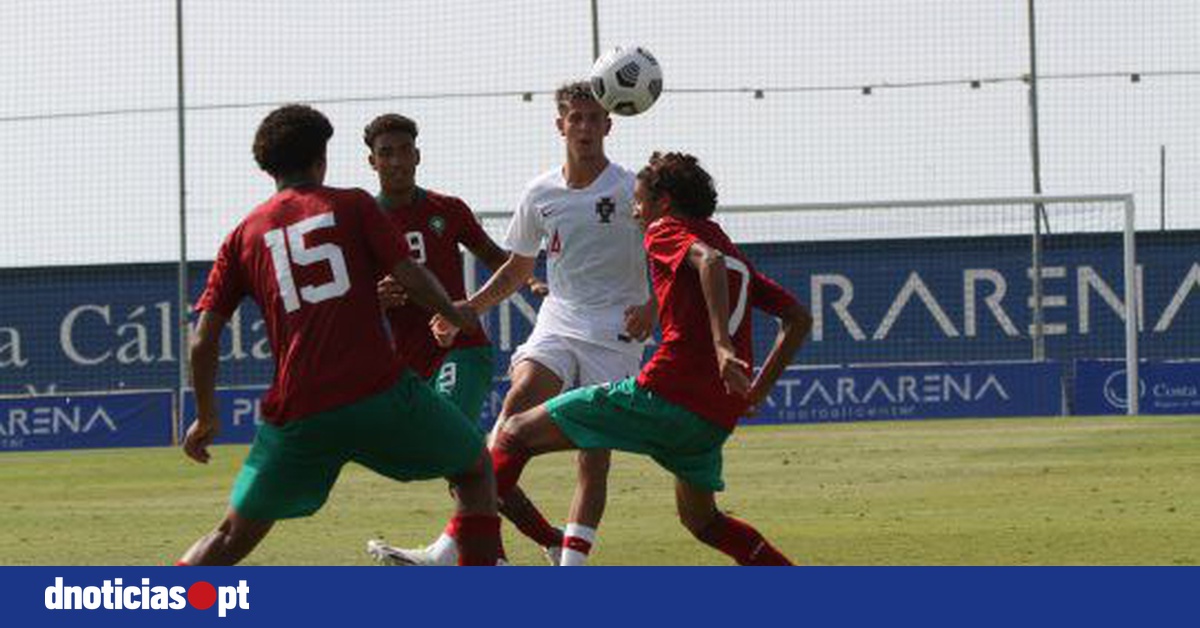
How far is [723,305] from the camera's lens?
9.87 metres

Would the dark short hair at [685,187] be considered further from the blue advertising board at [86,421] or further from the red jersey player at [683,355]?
the blue advertising board at [86,421]

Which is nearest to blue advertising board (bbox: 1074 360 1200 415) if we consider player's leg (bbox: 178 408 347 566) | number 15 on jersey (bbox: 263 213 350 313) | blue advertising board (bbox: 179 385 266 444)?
blue advertising board (bbox: 179 385 266 444)

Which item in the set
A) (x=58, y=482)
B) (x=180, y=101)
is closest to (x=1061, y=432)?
(x=58, y=482)

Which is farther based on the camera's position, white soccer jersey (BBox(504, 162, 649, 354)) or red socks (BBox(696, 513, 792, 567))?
white soccer jersey (BBox(504, 162, 649, 354))

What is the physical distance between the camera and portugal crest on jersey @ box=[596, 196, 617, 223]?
1171 cm

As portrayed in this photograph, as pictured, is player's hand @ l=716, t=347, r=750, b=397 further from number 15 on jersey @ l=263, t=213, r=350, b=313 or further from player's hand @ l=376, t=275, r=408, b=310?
player's hand @ l=376, t=275, r=408, b=310

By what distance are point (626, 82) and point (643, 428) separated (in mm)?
3021

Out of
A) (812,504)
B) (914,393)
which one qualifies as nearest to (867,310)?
(914,393)

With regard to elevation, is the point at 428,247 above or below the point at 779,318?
above

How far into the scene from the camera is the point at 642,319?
37.5ft

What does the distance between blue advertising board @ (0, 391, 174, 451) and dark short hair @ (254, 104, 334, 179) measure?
71.5 feet
